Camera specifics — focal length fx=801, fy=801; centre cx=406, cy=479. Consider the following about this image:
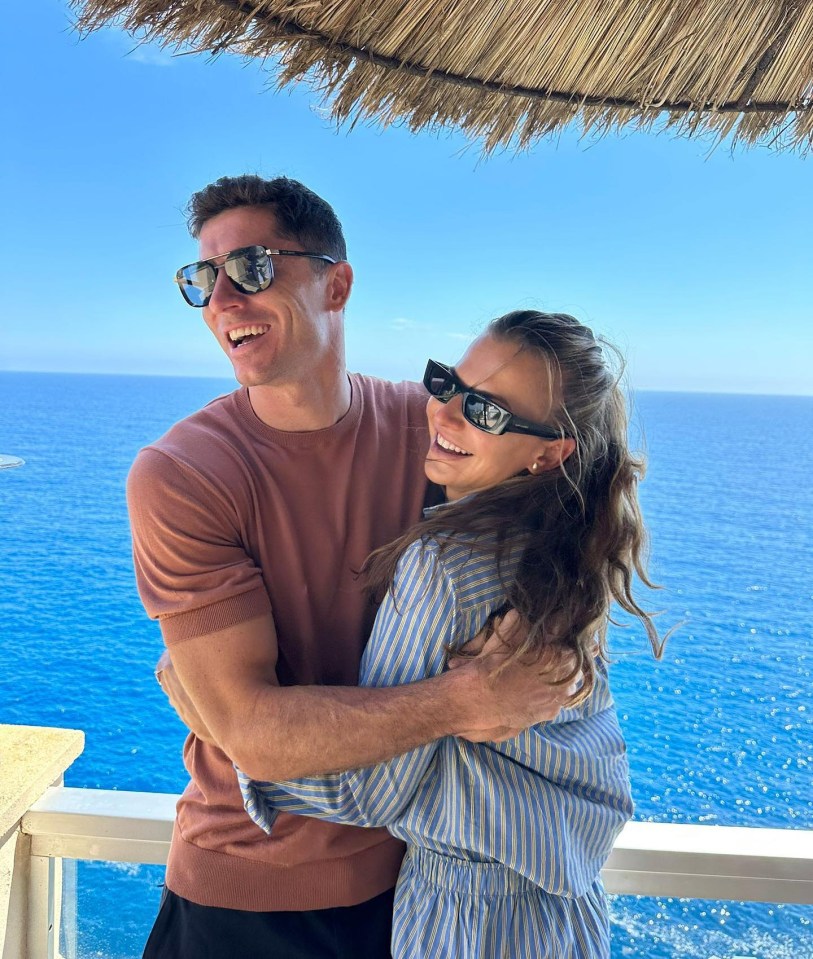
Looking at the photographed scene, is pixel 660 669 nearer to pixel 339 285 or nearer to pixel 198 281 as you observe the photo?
pixel 339 285

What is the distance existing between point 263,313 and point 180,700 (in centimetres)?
71

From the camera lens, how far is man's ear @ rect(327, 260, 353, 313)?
1.63 meters

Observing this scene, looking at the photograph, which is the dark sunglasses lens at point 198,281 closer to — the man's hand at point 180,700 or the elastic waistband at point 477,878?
the man's hand at point 180,700

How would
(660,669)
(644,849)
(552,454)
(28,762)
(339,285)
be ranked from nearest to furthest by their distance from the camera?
1. (552,454)
2. (339,285)
3. (644,849)
4. (28,762)
5. (660,669)

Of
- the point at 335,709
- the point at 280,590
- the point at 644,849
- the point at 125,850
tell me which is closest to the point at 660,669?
the point at 644,849

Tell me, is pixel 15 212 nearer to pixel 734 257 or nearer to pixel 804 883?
pixel 734 257

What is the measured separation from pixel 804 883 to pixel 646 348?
44.8 metres

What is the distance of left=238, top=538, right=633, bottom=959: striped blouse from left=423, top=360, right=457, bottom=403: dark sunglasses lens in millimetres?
297

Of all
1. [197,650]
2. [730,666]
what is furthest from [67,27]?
[730,666]

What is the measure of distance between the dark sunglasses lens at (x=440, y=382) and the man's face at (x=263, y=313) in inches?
8.5

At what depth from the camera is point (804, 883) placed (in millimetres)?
1789

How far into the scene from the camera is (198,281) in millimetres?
1518

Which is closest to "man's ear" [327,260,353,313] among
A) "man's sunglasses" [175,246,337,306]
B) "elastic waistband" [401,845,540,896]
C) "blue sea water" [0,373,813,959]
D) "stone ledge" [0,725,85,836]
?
"man's sunglasses" [175,246,337,306]

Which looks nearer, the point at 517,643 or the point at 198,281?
the point at 517,643
